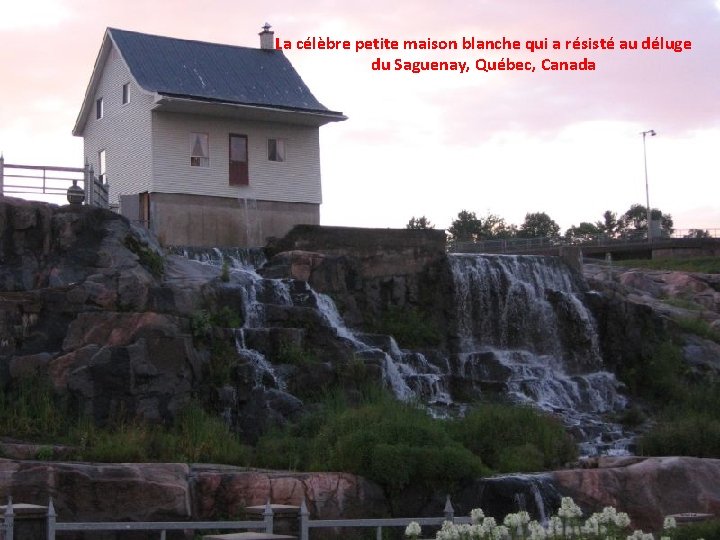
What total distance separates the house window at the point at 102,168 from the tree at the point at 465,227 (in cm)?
5347

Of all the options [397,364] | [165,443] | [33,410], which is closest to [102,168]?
[397,364]

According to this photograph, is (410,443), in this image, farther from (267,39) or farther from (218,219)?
(267,39)

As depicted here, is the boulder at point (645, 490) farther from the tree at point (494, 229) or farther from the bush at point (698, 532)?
the tree at point (494, 229)

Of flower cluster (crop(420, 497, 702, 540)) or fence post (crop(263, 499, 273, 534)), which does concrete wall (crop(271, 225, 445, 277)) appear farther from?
flower cluster (crop(420, 497, 702, 540))

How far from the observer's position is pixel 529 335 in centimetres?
3566

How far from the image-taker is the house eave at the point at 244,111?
1425 inches

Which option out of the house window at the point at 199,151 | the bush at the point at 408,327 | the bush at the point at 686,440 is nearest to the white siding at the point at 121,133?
the house window at the point at 199,151

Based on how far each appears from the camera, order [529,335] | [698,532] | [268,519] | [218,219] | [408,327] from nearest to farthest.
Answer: [698,532], [268,519], [408,327], [529,335], [218,219]

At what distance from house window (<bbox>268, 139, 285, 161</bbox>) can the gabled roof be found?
4.05ft

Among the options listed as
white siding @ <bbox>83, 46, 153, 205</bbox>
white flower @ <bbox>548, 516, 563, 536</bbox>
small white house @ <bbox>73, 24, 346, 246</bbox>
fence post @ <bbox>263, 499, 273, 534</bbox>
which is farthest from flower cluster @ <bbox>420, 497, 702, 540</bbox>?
white siding @ <bbox>83, 46, 153, 205</bbox>

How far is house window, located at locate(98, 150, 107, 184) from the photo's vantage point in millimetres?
40050

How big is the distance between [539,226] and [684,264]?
38363 mm

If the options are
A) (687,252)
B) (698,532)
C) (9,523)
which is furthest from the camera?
(687,252)

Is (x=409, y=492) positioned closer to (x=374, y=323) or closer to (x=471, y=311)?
(x=374, y=323)
